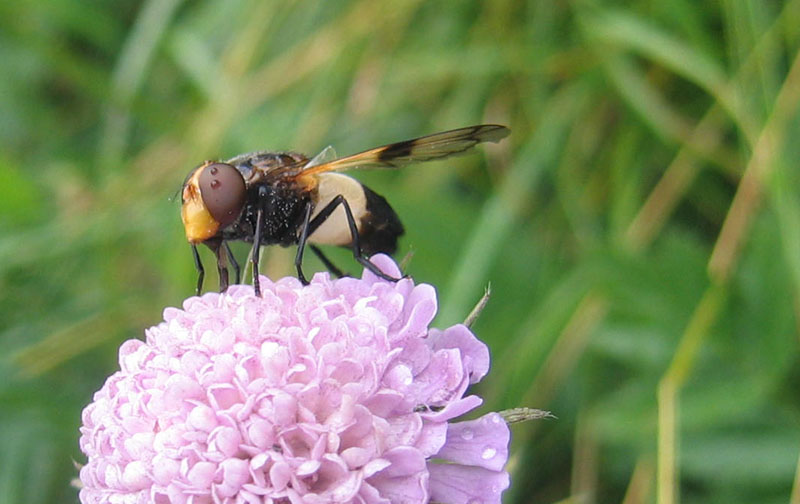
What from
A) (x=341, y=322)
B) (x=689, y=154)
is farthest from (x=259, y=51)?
(x=341, y=322)

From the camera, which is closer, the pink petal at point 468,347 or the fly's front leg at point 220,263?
the pink petal at point 468,347

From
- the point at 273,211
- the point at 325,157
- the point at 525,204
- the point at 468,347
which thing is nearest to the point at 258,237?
the point at 273,211

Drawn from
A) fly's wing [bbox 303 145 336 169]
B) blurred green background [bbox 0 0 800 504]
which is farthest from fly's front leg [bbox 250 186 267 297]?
blurred green background [bbox 0 0 800 504]

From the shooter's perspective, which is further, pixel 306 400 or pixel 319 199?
pixel 319 199

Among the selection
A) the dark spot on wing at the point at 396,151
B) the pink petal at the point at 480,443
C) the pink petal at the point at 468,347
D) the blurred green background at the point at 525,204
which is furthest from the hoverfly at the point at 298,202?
the blurred green background at the point at 525,204

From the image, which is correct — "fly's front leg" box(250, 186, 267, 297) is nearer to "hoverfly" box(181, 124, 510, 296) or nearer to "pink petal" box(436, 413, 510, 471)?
"hoverfly" box(181, 124, 510, 296)

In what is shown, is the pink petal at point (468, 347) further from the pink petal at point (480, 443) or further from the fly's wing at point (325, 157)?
the fly's wing at point (325, 157)

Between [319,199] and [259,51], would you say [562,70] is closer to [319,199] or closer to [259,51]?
[259,51]
